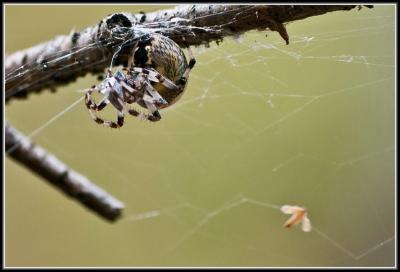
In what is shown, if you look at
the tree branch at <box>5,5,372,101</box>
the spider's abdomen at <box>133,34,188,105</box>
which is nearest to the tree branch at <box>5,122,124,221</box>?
the tree branch at <box>5,5,372,101</box>

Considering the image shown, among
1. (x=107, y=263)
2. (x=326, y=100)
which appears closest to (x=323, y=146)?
(x=326, y=100)

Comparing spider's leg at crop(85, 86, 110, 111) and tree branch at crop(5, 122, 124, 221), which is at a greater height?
spider's leg at crop(85, 86, 110, 111)

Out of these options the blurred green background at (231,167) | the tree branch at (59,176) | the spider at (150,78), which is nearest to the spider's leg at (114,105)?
the spider at (150,78)

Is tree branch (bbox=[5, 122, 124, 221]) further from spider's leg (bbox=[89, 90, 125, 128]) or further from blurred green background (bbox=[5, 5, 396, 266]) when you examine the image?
blurred green background (bbox=[5, 5, 396, 266])

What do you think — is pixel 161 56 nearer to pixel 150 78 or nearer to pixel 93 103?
pixel 150 78

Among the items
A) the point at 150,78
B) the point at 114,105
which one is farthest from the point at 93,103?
the point at 150,78
